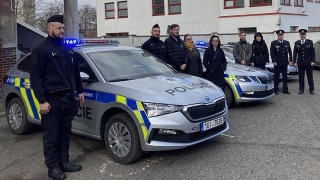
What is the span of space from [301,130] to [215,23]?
24.3m

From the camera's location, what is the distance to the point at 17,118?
→ 22.8 feet

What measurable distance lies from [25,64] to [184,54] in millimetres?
3127

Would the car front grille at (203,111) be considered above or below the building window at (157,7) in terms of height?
below

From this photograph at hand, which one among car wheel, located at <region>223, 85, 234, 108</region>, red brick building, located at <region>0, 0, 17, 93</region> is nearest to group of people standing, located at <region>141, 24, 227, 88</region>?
car wheel, located at <region>223, 85, 234, 108</region>

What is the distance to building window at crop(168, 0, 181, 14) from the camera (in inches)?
1277

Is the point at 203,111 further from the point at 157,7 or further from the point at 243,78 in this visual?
the point at 157,7

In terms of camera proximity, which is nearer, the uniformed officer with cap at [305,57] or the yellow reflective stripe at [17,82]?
the yellow reflective stripe at [17,82]

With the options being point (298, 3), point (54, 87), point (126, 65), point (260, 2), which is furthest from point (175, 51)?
point (298, 3)

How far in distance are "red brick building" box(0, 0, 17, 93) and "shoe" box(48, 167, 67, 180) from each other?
718 cm

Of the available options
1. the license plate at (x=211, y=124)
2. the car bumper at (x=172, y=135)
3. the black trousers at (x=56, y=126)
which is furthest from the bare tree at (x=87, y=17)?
the car bumper at (x=172, y=135)

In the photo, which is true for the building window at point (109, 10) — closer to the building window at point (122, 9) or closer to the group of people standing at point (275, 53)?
the building window at point (122, 9)

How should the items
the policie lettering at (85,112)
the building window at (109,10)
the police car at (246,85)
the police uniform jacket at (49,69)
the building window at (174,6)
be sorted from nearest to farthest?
the police uniform jacket at (49,69)
the policie lettering at (85,112)
the police car at (246,85)
the building window at (174,6)
the building window at (109,10)

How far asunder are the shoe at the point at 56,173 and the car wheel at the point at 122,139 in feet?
2.55

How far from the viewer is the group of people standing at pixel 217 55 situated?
26.4 feet
